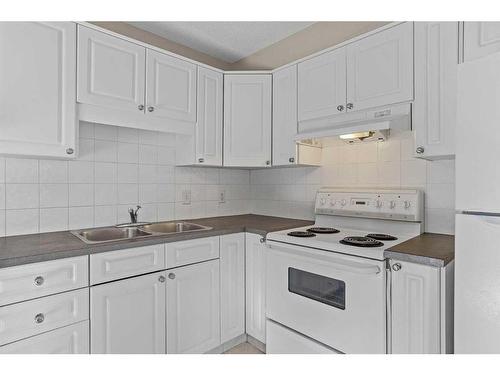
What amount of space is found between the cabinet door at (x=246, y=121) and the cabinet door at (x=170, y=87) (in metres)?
0.32

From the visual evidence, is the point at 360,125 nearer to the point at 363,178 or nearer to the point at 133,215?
the point at 363,178

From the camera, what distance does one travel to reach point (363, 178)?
2137 millimetres

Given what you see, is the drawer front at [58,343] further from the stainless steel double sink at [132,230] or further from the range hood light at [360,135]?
the range hood light at [360,135]

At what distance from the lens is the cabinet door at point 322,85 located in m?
1.92

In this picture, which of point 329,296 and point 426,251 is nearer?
point 426,251

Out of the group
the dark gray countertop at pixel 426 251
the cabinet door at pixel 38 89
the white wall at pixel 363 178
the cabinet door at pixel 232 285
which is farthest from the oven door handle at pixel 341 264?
the cabinet door at pixel 38 89

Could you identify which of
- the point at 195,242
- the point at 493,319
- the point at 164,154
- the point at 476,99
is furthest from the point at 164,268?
the point at 476,99

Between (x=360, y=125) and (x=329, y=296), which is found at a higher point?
(x=360, y=125)

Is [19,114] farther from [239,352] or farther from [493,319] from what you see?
[493,319]

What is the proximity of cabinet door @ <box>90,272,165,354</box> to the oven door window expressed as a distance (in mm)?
774

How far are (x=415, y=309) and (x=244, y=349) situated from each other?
124 centimetres

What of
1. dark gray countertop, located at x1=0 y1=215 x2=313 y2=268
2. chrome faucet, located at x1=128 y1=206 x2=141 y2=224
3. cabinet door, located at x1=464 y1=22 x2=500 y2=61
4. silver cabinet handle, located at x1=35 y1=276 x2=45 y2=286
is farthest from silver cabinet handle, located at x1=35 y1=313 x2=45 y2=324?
cabinet door, located at x1=464 y1=22 x2=500 y2=61

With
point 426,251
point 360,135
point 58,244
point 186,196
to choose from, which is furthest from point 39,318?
point 360,135

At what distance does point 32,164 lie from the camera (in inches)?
70.0
